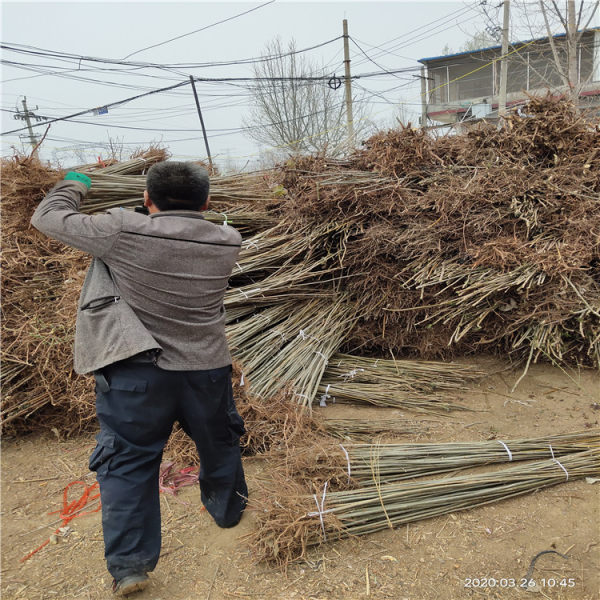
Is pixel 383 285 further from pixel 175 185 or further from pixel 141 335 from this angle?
pixel 141 335

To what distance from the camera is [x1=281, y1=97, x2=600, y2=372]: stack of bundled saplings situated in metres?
3.17

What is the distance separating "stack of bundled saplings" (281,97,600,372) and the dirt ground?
1227 mm

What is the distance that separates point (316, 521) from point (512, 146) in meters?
3.39

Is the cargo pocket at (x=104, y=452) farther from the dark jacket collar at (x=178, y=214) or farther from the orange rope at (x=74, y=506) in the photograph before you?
the dark jacket collar at (x=178, y=214)

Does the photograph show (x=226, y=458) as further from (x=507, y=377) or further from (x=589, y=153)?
(x=589, y=153)

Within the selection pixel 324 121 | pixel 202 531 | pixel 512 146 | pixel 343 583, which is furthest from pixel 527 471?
pixel 324 121

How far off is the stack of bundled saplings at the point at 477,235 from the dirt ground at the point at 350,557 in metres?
1.23

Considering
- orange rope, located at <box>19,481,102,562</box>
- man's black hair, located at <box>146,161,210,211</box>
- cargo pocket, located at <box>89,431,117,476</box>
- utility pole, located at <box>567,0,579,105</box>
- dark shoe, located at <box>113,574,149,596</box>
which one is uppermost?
utility pole, located at <box>567,0,579,105</box>

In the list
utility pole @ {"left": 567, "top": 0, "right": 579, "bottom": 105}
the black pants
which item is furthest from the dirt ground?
utility pole @ {"left": 567, "top": 0, "right": 579, "bottom": 105}

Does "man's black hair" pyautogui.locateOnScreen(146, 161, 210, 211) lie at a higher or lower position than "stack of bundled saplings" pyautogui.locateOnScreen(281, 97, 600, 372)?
higher

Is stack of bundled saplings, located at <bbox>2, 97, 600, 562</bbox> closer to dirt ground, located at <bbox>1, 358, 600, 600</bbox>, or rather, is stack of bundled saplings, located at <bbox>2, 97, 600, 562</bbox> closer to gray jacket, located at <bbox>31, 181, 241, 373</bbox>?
dirt ground, located at <bbox>1, 358, 600, 600</bbox>

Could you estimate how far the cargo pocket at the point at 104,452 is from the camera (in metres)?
1.80

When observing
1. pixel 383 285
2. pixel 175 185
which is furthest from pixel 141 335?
pixel 383 285

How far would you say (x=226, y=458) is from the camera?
7.09ft
